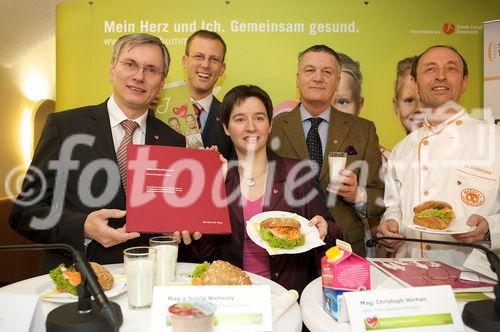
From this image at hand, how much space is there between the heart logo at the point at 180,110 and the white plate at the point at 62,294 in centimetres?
188

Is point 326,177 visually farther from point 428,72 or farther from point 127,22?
point 127,22

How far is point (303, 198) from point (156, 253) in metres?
1.14

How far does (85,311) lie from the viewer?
1368 mm

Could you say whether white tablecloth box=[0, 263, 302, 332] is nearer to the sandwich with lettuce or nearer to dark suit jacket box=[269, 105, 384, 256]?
the sandwich with lettuce

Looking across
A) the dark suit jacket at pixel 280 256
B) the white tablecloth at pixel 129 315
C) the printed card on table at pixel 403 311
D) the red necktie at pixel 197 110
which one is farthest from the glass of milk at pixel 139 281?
the red necktie at pixel 197 110

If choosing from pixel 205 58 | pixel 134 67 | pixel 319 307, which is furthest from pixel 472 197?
pixel 134 67

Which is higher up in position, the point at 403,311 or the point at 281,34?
the point at 281,34

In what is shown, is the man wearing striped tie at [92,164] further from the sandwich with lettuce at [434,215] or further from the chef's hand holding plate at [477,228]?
the chef's hand holding plate at [477,228]

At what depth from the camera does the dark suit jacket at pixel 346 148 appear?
3285mm

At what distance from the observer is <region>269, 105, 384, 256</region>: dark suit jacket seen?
3.29 metres

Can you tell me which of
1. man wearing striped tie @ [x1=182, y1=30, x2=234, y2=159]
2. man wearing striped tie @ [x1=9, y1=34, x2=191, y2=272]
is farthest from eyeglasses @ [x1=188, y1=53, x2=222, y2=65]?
man wearing striped tie @ [x1=9, y1=34, x2=191, y2=272]

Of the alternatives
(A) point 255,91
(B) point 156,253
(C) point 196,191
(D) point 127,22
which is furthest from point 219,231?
(D) point 127,22

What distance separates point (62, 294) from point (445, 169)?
241 cm

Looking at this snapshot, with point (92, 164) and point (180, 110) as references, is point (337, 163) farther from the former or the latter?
point (92, 164)
